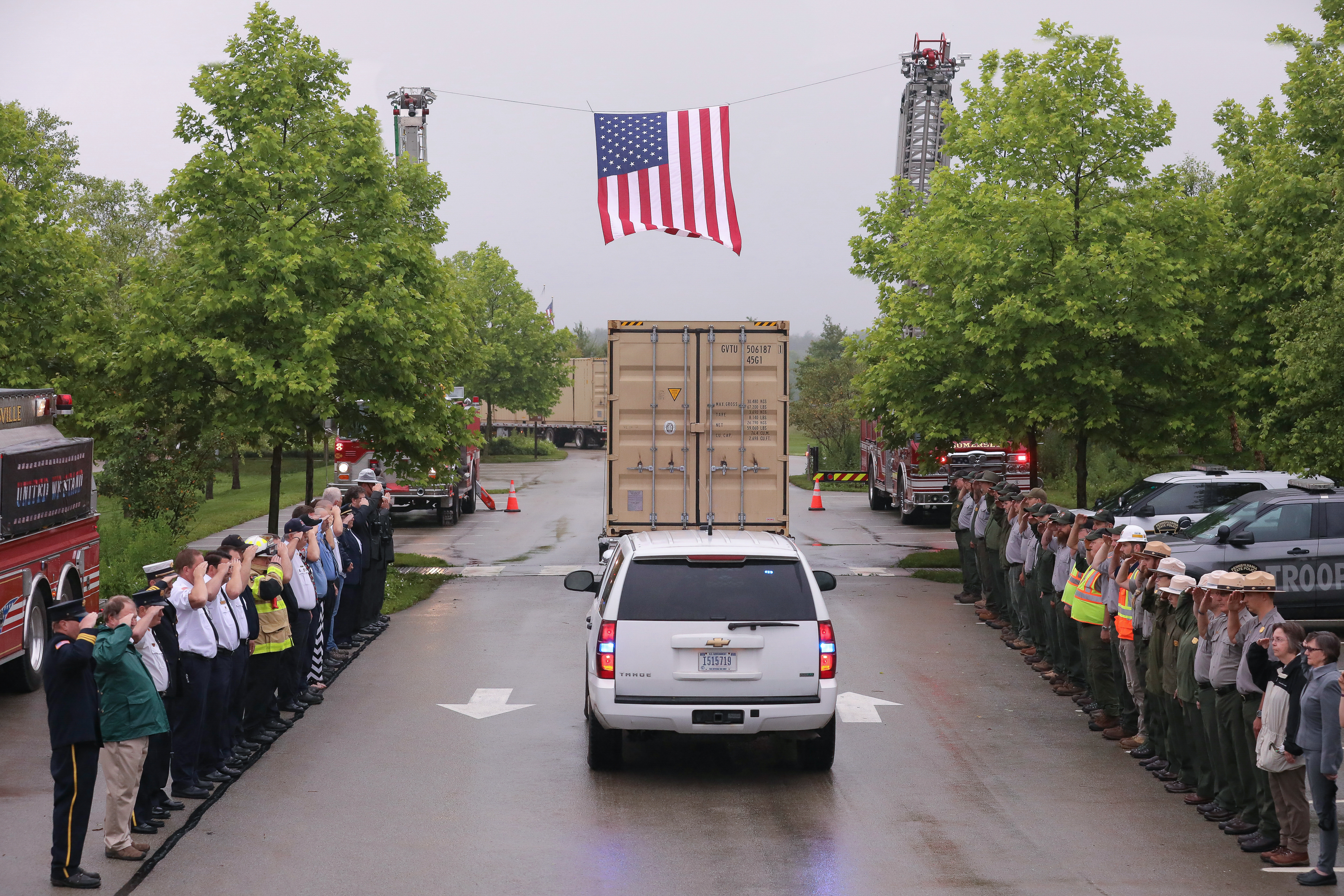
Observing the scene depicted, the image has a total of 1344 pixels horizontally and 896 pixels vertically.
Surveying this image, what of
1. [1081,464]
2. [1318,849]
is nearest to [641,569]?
[1318,849]

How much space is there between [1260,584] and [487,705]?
7.29 m

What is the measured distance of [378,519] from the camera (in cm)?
1720

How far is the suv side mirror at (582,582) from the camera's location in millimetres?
11531

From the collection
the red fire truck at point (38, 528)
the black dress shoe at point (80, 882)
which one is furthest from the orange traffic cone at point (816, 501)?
the black dress shoe at point (80, 882)

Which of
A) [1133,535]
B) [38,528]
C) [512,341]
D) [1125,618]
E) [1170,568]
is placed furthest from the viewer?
[512,341]

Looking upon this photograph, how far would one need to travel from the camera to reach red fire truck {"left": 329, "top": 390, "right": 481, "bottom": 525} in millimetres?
24641

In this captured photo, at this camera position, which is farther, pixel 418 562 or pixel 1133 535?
pixel 418 562

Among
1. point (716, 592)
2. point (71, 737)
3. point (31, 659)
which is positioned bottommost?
point (31, 659)

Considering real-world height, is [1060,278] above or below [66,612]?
above

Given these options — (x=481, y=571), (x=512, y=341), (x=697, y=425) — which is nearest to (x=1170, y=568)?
(x=697, y=425)

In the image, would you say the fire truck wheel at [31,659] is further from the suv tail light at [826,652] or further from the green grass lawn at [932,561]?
the green grass lawn at [932,561]

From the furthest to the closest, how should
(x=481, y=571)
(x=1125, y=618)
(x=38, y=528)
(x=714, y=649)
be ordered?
(x=481, y=571) → (x=38, y=528) → (x=1125, y=618) → (x=714, y=649)

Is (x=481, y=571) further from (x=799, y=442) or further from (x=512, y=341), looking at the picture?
(x=799, y=442)

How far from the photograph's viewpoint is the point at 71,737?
7871 millimetres
